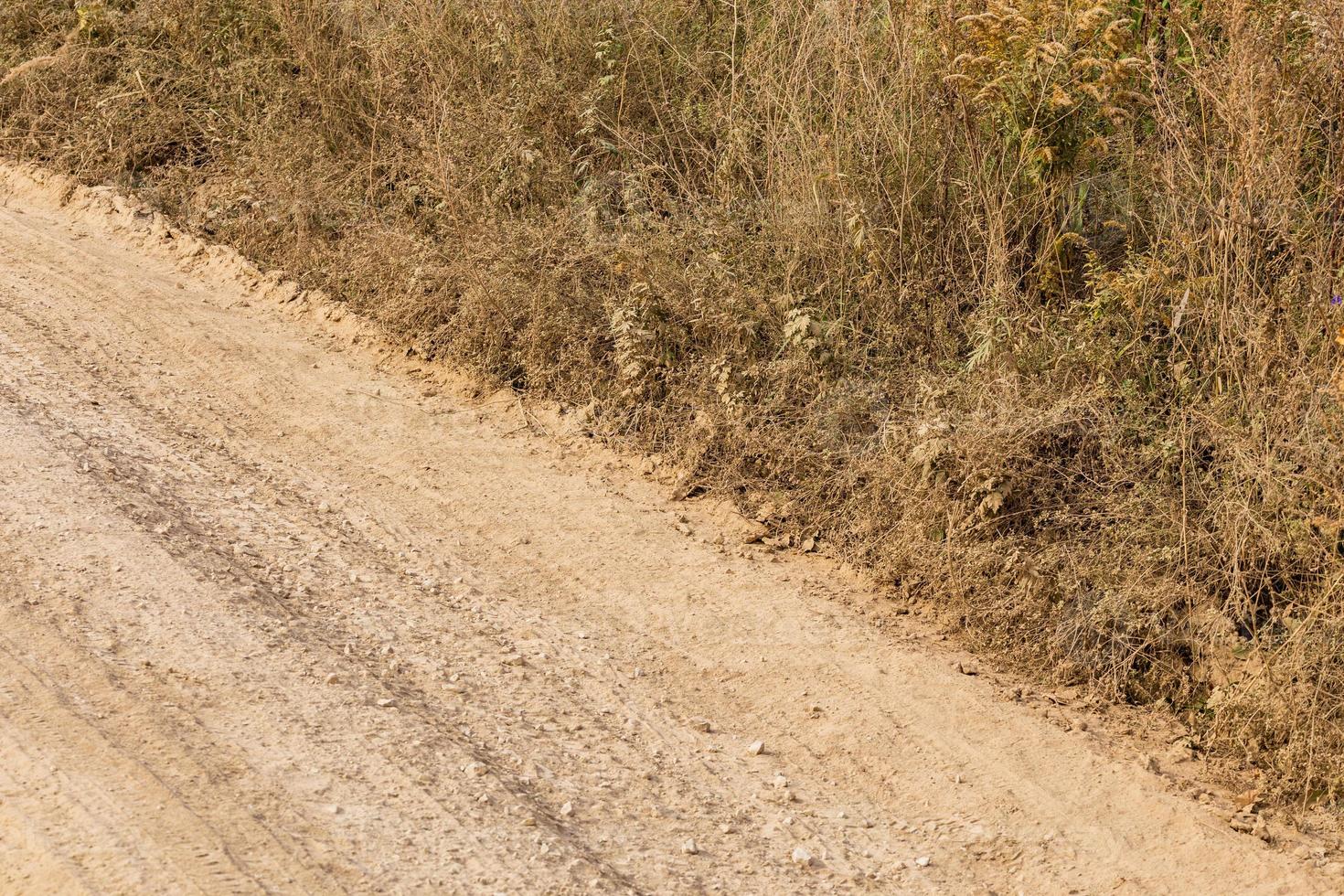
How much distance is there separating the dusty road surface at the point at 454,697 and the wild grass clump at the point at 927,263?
41 centimetres

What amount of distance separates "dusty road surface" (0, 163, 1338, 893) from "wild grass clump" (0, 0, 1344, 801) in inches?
16.0

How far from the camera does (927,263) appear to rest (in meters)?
5.90

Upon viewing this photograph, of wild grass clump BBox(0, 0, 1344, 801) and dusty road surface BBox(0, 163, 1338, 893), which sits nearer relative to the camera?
dusty road surface BBox(0, 163, 1338, 893)

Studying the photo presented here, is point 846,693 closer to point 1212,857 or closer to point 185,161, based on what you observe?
point 1212,857

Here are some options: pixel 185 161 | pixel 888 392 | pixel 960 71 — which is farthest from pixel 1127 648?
pixel 185 161

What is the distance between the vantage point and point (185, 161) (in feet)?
26.8

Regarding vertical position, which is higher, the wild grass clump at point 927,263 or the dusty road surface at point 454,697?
the wild grass clump at point 927,263

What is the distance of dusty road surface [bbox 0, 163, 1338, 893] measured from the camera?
3.61 m

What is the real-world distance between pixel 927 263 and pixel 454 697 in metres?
2.89

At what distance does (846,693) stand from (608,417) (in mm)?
2048

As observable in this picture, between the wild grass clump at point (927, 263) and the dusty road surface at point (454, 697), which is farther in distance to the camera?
the wild grass clump at point (927, 263)

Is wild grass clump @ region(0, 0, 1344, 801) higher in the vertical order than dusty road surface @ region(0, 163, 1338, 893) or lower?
higher

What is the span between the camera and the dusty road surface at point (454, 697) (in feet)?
11.8

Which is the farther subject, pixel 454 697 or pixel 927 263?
pixel 927 263
